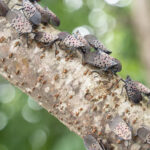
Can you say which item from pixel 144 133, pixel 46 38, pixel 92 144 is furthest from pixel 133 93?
pixel 46 38

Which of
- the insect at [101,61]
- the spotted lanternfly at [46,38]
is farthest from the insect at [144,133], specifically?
the spotted lanternfly at [46,38]

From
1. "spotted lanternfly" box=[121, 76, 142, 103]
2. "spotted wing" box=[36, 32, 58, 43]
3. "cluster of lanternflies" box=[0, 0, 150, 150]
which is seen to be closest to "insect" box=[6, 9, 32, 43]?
"cluster of lanternflies" box=[0, 0, 150, 150]

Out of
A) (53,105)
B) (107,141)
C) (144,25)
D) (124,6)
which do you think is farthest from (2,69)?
(124,6)

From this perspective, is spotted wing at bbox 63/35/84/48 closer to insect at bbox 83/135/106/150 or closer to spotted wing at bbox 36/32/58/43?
spotted wing at bbox 36/32/58/43

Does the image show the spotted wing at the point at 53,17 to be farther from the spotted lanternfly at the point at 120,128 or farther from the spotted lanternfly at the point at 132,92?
the spotted lanternfly at the point at 120,128

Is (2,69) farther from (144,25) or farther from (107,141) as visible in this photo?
(144,25)

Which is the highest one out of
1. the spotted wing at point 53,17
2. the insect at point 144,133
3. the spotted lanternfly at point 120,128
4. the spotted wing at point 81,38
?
the spotted wing at point 81,38

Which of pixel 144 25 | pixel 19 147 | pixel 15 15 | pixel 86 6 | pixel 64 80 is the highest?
pixel 15 15
